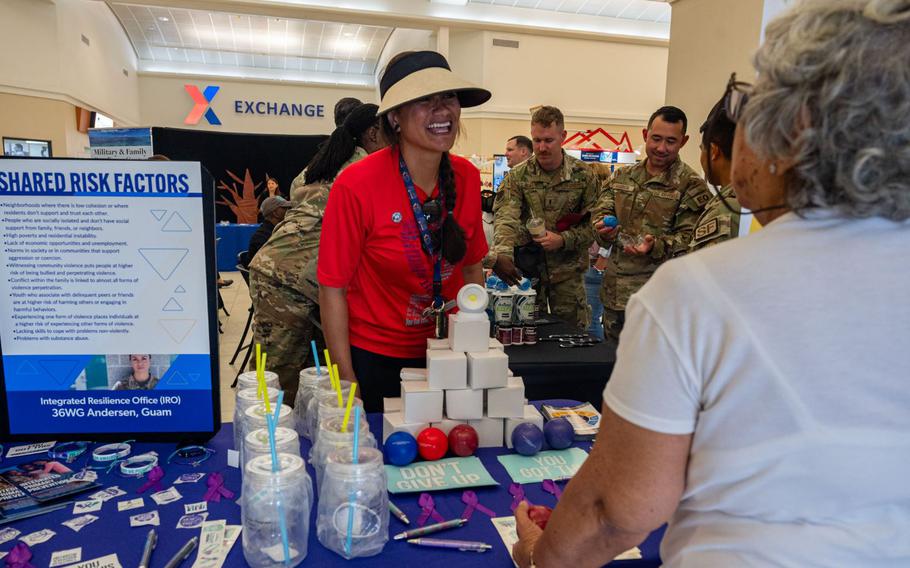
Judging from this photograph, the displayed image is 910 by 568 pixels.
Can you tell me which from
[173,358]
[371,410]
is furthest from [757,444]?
[371,410]

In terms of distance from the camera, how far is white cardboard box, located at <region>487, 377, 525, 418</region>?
1.45m

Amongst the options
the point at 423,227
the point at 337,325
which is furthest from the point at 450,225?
the point at 337,325

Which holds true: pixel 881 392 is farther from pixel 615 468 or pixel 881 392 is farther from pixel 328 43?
pixel 328 43

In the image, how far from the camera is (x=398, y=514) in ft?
3.65

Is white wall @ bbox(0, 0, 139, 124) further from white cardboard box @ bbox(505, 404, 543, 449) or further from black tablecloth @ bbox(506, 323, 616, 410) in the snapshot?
white cardboard box @ bbox(505, 404, 543, 449)

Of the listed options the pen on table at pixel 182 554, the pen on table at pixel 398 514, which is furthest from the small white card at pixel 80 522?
the pen on table at pixel 398 514

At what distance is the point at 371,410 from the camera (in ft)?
6.38

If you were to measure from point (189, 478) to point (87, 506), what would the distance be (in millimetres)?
185

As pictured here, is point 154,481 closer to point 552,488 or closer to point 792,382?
point 552,488

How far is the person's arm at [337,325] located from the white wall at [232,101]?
49.5ft

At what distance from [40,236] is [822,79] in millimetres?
1459

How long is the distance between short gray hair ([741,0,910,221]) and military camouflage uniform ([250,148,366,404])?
6.84ft

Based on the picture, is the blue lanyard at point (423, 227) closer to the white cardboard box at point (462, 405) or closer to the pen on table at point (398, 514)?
the white cardboard box at point (462, 405)

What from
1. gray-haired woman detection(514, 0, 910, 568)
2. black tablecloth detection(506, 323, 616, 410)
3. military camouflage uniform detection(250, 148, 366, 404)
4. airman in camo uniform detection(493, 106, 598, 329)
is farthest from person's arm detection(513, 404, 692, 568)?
airman in camo uniform detection(493, 106, 598, 329)
